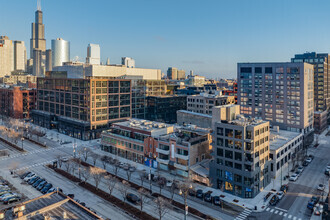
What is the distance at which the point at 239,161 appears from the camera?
2601 inches

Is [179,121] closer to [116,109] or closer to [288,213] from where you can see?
[116,109]

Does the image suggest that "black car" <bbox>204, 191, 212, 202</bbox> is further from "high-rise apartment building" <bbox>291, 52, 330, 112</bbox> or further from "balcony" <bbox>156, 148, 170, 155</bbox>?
"high-rise apartment building" <bbox>291, 52, 330, 112</bbox>

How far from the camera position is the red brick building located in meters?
180

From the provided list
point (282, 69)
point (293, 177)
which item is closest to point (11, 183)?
point (293, 177)

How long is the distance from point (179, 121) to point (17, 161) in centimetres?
7660

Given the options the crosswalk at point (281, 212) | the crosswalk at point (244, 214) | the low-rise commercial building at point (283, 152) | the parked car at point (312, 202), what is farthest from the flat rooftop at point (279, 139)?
the crosswalk at point (244, 214)

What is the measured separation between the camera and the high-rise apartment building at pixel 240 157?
65.2 m

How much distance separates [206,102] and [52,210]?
118 m

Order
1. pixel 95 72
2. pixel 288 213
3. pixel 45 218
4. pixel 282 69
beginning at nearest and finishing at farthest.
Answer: pixel 45 218
pixel 288 213
pixel 282 69
pixel 95 72

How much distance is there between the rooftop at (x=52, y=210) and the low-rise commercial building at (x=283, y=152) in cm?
5708

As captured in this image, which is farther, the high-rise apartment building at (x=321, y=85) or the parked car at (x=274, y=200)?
the high-rise apartment building at (x=321, y=85)

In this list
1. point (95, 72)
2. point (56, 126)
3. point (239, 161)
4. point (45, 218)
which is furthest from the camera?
point (56, 126)

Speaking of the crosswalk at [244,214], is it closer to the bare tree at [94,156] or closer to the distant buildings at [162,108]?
the bare tree at [94,156]

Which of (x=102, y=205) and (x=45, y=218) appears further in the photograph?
(x=102, y=205)
